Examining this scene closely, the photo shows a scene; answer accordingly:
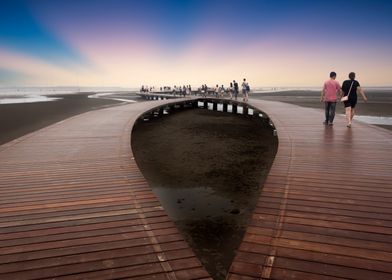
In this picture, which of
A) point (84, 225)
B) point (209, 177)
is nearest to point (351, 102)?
point (209, 177)

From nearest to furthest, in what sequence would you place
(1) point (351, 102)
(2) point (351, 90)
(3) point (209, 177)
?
(3) point (209, 177) < (2) point (351, 90) < (1) point (351, 102)

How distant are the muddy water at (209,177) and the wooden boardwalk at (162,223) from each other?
1433mm

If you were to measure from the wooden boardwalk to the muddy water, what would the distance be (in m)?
1.43

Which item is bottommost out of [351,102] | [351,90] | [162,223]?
[162,223]

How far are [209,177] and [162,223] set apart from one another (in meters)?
5.38

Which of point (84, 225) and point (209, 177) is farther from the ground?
point (84, 225)

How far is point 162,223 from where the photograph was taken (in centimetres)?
388

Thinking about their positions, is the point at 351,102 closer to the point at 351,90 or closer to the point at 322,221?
the point at 351,90

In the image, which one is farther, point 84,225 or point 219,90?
point 219,90

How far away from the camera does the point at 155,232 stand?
12.0 ft

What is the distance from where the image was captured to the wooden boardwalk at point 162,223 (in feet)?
9.66

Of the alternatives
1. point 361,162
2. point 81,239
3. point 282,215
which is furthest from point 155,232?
point 361,162

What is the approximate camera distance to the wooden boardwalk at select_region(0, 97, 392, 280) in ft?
9.66

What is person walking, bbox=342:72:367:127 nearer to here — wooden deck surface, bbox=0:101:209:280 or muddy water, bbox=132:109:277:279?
muddy water, bbox=132:109:277:279
